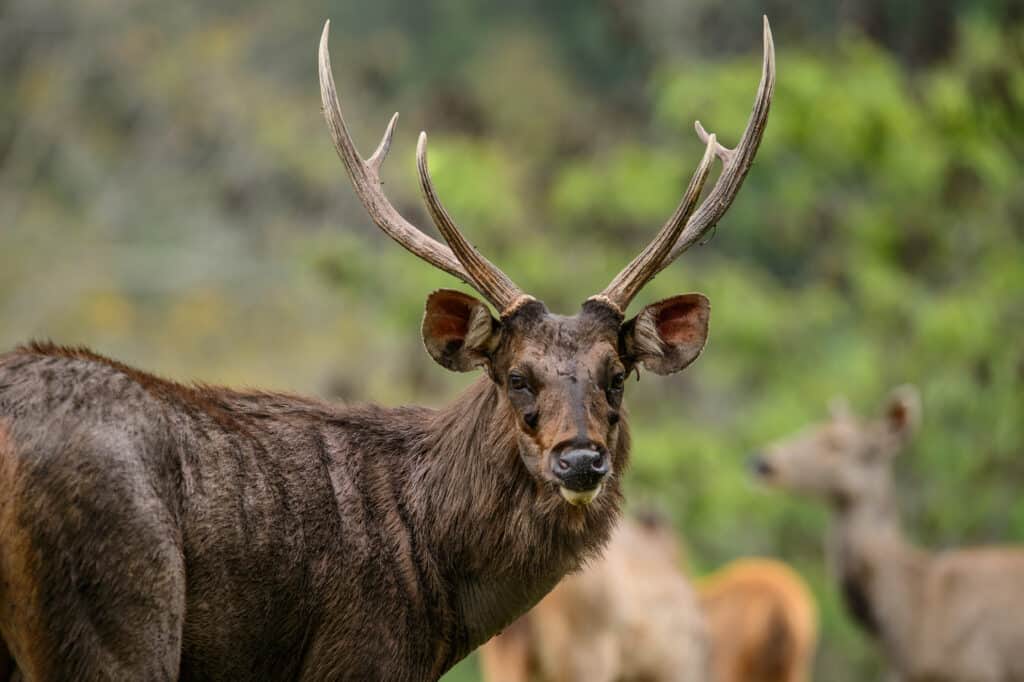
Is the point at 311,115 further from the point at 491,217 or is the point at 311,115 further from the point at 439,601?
the point at 439,601

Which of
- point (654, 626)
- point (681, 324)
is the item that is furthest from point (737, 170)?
point (654, 626)

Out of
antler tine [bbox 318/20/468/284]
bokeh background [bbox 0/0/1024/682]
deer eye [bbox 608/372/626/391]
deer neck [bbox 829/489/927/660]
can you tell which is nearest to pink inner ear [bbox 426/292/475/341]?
antler tine [bbox 318/20/468/284]

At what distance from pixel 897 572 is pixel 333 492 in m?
9.40

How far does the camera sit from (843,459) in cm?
1516

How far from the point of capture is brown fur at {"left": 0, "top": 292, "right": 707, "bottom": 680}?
16.6ft

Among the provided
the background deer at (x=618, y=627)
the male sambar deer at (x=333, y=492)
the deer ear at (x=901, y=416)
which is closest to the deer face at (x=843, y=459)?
the deer ear at (x=901, y=416)

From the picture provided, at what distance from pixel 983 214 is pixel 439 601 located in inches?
592

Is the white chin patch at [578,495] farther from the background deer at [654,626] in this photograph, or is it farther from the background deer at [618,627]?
the background deer at [618,627]

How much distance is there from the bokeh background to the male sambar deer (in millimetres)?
11081

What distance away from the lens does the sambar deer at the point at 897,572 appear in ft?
44.2

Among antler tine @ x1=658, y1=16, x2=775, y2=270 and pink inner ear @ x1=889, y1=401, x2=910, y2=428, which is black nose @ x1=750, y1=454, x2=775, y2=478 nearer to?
pink inner ear @ x1=889, y1=401, x2=910, y2=428

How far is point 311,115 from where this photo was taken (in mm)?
25266

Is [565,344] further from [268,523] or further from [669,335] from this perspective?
[268,523]

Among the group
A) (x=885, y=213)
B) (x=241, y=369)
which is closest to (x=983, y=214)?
(x=885, y=213)
